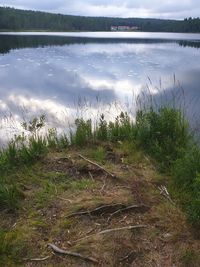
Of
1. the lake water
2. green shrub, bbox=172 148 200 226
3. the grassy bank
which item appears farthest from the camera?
the lake water

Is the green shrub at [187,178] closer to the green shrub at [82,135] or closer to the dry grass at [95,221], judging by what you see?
the dry grass at [95,221]

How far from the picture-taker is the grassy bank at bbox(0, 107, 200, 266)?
3.66 metres

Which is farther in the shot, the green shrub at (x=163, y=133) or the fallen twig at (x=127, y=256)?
the green shrub at (x=163, y=133)

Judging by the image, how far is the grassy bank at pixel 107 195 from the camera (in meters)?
3.66

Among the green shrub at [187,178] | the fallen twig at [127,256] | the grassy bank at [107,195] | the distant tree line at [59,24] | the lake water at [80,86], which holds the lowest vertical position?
the lake water at [80,86]

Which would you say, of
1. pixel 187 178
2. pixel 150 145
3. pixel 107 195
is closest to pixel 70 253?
pixel 107 195

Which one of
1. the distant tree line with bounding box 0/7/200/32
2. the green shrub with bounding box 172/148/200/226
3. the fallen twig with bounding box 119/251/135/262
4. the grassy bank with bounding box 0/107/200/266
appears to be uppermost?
the distant tree line with bounding box 0/7/200/32

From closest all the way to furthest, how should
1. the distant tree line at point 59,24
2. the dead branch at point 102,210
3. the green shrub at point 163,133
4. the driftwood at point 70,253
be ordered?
the driftwood at point 70,253
the dead branch at point 102,210
the green shrub at point 163,133
the distant tree line at point 59,24

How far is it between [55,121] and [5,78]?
931 cm

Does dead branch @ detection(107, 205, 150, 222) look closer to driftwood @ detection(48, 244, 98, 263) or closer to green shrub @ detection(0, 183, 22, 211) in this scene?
driftwood @ detection(48, 244, 98, 263)

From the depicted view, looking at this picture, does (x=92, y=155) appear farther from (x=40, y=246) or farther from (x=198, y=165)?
(x=40, y=246)

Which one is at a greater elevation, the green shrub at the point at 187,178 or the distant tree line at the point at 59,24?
the distant tree line at the point at 59,24

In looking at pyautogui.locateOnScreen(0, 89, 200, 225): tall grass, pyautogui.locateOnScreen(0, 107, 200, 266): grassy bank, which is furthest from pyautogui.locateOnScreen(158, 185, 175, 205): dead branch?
pyautogui.locateOnScreen(0, 89, 200, 225): tall grass

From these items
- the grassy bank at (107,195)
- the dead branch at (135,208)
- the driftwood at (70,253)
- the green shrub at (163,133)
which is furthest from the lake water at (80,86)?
the driftwood at (70,253)
